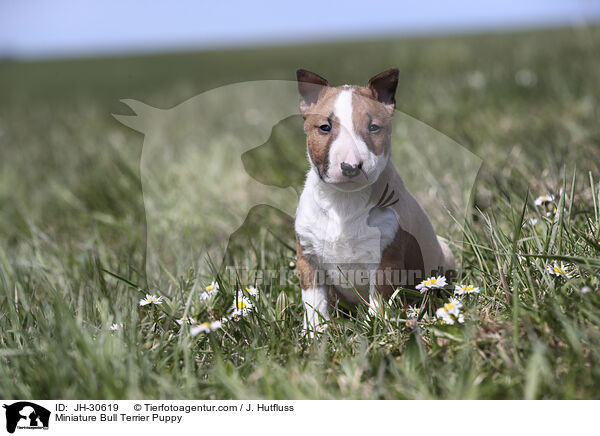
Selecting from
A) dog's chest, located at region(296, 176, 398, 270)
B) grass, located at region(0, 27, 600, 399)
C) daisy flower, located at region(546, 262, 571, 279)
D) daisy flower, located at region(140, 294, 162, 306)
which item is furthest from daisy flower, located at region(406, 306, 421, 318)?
daisy flower, located at region(140, 294, 162, 306)

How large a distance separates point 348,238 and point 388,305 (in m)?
0.33

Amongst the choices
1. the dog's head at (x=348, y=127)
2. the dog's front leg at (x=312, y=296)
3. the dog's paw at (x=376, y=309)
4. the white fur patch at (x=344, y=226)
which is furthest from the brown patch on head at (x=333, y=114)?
the dog's paw at (x=376, y=309)

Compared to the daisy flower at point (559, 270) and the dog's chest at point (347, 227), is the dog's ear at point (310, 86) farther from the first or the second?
the daisy flower at point (559, 270)

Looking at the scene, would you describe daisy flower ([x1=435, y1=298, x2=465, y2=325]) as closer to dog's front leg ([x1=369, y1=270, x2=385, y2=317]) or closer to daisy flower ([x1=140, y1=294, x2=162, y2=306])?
dog's front leg ([x1=369, y1=270, x2=385, y2=317])

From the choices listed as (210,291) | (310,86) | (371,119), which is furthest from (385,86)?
(210,291)

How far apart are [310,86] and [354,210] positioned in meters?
0.50

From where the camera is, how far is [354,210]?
2016mm

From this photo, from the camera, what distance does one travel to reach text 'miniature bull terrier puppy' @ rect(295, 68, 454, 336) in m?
1.82

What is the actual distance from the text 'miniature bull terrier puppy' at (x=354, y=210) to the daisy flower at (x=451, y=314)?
0.74 ft

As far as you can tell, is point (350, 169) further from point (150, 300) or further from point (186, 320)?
point (150, 300)

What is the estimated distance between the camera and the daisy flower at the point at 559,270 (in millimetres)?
2086

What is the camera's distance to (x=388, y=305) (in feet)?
6.91

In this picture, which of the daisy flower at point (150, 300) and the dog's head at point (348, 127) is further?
the daisy flower at point (150, 300)
